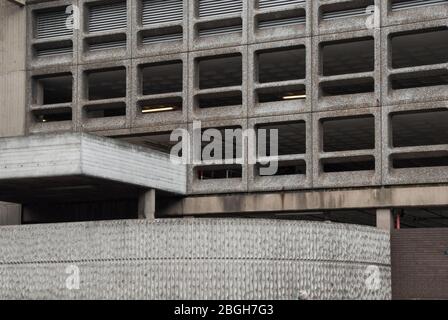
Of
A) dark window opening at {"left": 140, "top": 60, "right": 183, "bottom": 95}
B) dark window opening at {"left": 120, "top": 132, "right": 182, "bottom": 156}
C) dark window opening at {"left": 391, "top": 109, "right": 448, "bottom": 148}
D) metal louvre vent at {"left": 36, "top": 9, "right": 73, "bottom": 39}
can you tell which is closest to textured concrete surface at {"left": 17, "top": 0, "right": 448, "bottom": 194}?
metal louvre vent at {"left": 36, "top": 9, "right": 73, "bottom": 39}

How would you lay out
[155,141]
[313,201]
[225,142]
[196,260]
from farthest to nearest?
[155,141]
[225,142]
[313,201]
[196,260]

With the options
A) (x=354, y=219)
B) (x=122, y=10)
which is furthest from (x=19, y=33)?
(x=354, y=219)

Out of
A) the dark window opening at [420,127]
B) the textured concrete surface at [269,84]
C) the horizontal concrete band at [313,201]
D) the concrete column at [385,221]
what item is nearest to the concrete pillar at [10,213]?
the textured concrete surface at [269,84]

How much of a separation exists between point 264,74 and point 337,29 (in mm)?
7289

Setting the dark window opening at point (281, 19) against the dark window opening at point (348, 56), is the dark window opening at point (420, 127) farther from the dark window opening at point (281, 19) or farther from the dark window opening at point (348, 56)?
the dark window opening at point (281, 19)

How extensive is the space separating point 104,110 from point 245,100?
990 centimetres

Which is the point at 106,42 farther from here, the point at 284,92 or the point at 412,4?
the point at 412,4

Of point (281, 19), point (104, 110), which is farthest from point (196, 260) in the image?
point (104, 110)

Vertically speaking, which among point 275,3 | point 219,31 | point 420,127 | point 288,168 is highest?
point 275,3

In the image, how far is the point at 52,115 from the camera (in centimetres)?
4953

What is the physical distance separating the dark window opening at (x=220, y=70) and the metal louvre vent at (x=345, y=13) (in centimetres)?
432

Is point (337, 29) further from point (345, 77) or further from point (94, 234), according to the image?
point (94, 234)

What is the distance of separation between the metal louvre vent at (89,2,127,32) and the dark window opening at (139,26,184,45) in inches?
48.6

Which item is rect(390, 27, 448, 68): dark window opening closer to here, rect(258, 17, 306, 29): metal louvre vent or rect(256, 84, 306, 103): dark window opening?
rect(258, 17, 306, 29): metal louvre vent
